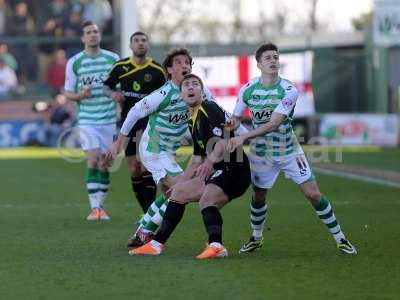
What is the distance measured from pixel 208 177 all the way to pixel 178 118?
125 centimetres

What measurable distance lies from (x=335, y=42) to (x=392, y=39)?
678 inches

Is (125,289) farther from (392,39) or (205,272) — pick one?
(392,39)

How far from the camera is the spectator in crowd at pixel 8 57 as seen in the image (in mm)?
33469

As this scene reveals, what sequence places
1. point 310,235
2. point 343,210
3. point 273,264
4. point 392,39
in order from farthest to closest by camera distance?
point 392,39 → point 343,210 → point 310,235 → point 273,264

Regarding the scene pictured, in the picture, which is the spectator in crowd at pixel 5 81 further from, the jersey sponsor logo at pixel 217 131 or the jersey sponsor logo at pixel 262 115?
the jersey sponsor logo at pixel 217 131

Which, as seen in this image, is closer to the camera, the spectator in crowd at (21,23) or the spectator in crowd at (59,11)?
the spectator in crowd at (59,11)

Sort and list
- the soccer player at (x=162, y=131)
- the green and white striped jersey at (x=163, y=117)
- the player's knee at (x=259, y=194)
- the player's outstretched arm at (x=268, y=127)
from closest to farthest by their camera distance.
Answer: the player's outstretched arm at (x=268, y=127) < the player's knee at (x=259, y=194) < the soccer player at (x=162, y=131) < the green and white striped jersey at (x=163, y=117)

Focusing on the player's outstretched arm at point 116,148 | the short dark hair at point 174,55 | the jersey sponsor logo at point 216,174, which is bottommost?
the jersey sponsor logo at point 216,174

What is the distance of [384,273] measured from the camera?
9.22 m

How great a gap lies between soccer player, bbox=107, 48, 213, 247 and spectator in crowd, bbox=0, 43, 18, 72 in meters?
22.5

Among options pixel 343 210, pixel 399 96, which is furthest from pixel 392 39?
pixel 399 96

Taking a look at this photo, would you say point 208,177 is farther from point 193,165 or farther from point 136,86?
point 136,86

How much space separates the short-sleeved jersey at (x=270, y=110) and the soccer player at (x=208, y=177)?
334mm

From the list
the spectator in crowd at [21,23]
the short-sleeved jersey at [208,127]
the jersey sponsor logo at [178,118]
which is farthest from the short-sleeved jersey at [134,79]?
the spectator in crowd at [21,23]
